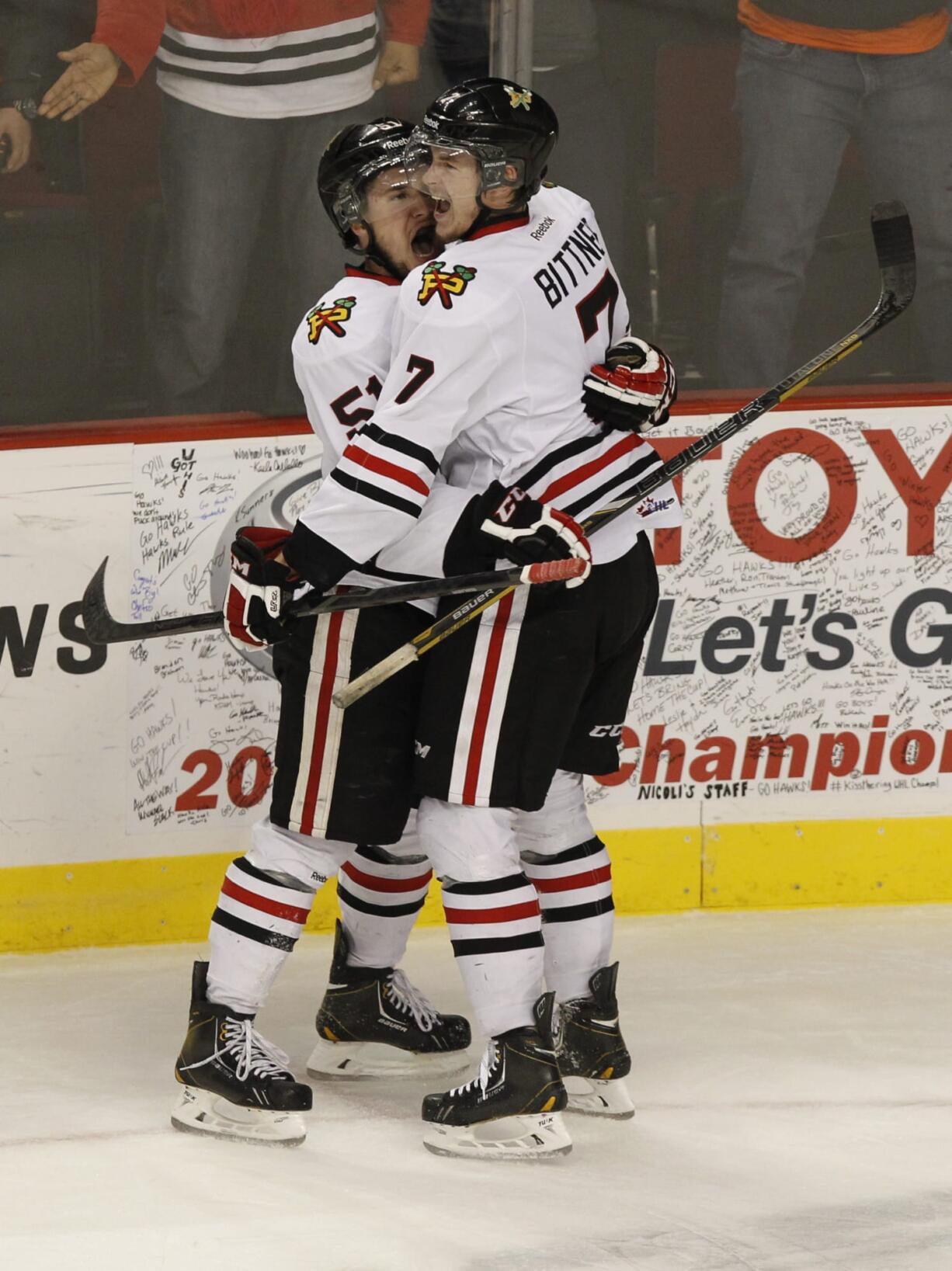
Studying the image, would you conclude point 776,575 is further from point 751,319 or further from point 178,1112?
point 178,1112

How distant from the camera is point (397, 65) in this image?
11.7 feet

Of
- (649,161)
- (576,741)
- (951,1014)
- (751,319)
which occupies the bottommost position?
(951,1014)

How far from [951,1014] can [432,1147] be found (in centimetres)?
105

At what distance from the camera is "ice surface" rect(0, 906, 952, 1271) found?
2383 mm

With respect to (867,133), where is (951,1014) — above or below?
below

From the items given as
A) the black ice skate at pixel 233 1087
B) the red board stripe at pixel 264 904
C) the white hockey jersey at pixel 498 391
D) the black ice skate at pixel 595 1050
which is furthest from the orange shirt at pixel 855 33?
the black ice skate at pixel 233 1087

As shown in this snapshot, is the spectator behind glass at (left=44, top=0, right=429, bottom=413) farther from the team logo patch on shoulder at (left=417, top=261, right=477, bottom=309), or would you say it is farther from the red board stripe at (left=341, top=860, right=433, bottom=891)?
the team logo patch on shoulder at (left=417, top=261, right=477, bottom=309)

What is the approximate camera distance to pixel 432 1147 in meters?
2.70

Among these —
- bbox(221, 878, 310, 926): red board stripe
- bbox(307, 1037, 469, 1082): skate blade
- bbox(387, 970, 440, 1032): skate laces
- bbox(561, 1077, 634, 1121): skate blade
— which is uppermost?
bbox(221, 878, 310, 926): red board stripe

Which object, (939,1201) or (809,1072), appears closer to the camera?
(939,1201)

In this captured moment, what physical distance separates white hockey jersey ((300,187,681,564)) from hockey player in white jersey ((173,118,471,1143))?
0.33 feet

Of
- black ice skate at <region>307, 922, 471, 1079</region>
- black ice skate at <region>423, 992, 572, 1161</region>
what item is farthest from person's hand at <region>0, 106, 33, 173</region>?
black ice skate at <region>423, 992, 572, 1161</region>

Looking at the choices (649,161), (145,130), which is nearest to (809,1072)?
(649,161)

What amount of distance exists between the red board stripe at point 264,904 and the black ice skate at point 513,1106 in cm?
33
